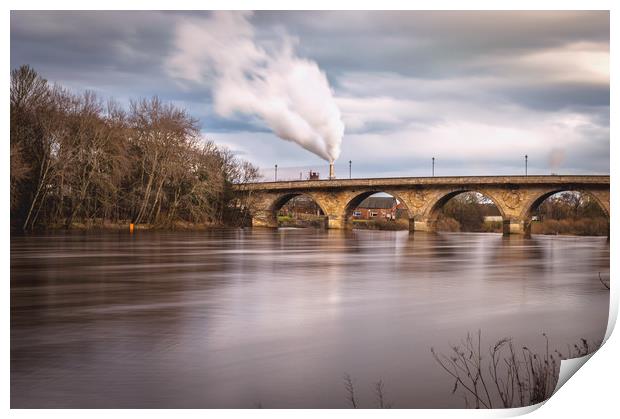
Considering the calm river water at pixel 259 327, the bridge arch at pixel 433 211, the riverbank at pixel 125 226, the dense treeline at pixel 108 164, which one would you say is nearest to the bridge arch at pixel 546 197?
the bridge arch at pixel 433 211

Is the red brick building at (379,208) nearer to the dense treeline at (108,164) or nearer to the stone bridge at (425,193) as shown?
the stone bridge at (425,193)

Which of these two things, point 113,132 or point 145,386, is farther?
point 113,132

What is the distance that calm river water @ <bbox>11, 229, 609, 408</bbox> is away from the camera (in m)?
5.44

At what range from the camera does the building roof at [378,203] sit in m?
108

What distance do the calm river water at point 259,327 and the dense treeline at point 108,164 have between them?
4.28m

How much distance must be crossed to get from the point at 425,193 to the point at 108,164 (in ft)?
89.6

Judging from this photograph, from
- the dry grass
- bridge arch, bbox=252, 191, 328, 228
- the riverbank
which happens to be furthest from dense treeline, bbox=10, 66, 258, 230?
the dry grass

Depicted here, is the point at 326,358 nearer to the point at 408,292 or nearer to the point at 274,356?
the point at 274,356

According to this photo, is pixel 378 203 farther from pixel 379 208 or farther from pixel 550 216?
pixel 550 216

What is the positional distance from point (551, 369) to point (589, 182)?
37177 millimetres

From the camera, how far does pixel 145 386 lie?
17.5 ft

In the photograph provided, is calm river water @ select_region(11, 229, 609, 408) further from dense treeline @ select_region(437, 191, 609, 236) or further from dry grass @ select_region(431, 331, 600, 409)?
dense treeline @ select_region(437, 191, 609, 236)
